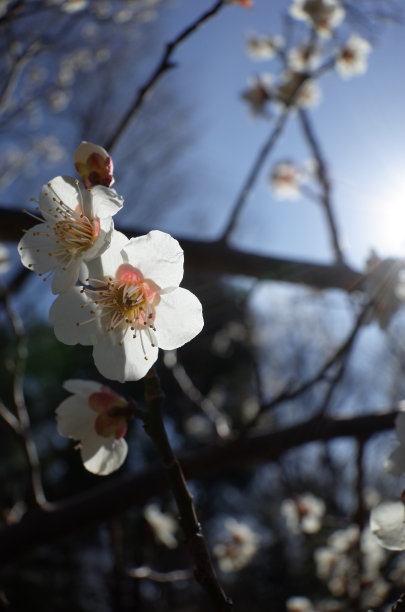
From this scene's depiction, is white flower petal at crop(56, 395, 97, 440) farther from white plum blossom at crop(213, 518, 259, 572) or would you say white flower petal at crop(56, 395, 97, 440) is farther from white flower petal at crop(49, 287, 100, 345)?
white plum blossom at crop(213, 518, 259, 572)

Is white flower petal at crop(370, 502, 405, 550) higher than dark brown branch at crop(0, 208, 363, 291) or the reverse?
higher

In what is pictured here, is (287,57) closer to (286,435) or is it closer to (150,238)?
(286,435)

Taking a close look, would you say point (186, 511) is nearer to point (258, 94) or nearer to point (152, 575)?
point (152, 575)

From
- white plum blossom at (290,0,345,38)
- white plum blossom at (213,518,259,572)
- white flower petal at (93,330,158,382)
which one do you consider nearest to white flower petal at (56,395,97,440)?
white flower petal at (93,330,158,382)

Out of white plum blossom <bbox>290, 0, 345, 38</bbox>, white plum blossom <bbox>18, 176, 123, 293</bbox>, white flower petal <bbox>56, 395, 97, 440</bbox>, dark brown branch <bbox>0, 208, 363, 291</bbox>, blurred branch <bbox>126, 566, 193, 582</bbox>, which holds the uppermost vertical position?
white plum blossom <bbox>290, 0, 345, 38</bbox>

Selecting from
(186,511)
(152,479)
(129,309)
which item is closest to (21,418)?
(152,479)

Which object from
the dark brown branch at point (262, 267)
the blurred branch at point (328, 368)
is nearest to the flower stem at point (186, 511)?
the blurred branch at point (328, 368)

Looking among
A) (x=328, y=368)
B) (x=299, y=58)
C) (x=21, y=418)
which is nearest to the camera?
(x=328, y=368)

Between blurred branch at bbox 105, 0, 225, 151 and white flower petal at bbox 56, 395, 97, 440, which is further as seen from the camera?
blurred branch at bbox 105, 0, 225, 151
